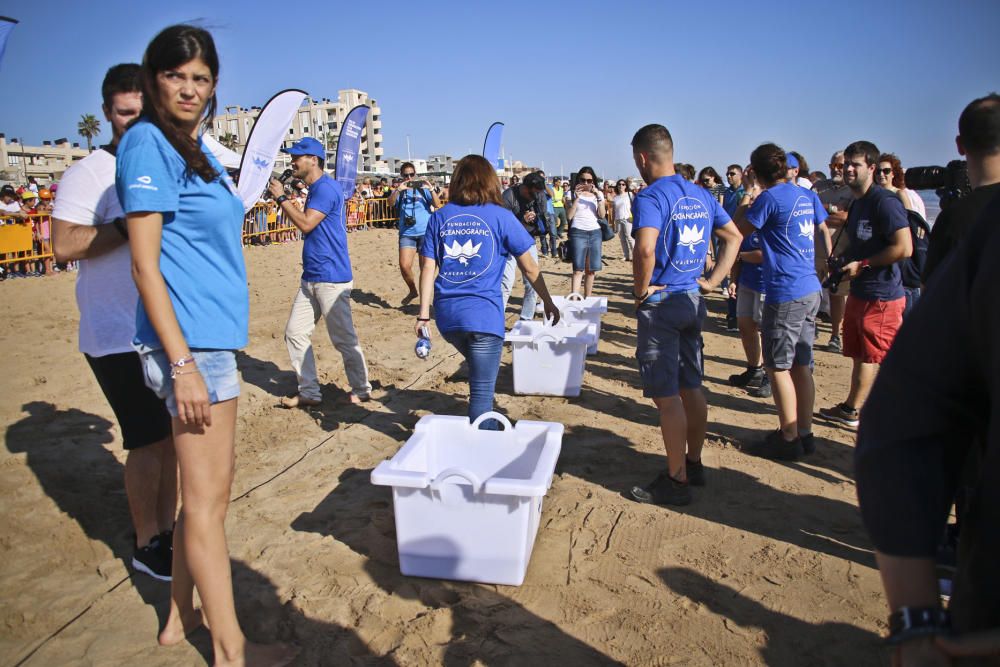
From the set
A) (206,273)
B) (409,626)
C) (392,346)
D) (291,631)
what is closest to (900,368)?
(206,273)

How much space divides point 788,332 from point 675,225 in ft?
4.08

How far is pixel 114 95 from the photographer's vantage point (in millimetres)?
2725

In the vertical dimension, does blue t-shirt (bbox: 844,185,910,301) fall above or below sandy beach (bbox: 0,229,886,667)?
above

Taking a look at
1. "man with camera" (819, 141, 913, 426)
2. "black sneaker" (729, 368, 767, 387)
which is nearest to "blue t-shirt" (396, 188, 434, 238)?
"black sneaker" (729, 368, 767, 387)

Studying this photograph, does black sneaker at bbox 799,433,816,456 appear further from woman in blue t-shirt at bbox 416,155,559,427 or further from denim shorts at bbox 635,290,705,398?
woman in blue t-shirt at bbox 416,155,559,427

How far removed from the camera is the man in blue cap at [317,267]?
538cm

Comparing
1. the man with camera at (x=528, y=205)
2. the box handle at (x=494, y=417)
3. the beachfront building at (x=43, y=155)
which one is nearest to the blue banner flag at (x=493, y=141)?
the man with camera at (x=528, y=205)

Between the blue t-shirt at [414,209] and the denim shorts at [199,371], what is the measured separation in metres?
6.84

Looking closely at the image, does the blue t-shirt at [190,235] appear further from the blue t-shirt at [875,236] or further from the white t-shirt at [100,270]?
the blue t-shirt at [875,236]

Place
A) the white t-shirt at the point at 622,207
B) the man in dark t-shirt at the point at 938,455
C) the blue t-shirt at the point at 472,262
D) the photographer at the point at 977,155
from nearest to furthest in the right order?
the man in dark t-shirt at the point at 938,455 → the photographer at the point at 977,155 → the blue t-shirt at the point at 472,262 → the white t-shirt at the point at 622,207

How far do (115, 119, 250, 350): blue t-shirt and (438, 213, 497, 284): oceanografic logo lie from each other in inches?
68.5

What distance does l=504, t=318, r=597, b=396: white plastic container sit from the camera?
5.74m

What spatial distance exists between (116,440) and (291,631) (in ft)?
9.41

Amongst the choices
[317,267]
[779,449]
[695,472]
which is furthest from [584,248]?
[695,472]
